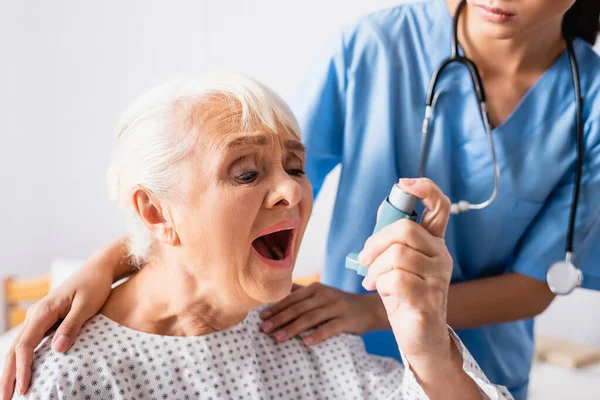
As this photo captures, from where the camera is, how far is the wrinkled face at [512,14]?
128 cm

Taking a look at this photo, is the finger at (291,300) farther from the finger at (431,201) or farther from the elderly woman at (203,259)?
the finger at (431,201)

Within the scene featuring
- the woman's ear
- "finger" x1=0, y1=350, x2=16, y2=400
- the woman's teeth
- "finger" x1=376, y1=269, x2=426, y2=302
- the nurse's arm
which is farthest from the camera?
the nurse's arm

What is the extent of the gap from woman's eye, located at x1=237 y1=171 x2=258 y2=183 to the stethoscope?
1.32ft

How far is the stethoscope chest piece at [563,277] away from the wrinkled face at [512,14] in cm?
49

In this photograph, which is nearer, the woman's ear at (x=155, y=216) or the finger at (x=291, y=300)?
the woman's ear at (x=155, y=216)

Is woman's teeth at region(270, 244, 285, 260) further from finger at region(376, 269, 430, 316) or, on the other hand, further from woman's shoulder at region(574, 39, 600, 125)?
woman's shoulder at region(574, 39, 600, 125)

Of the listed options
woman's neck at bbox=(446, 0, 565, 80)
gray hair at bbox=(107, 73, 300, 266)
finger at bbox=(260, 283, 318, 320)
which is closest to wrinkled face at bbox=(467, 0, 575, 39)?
woman's neck at bbox=(446, 0, 565, 80)

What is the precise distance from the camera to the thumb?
4.00 ft

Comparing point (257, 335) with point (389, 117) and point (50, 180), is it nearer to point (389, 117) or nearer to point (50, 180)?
point (389, 117)

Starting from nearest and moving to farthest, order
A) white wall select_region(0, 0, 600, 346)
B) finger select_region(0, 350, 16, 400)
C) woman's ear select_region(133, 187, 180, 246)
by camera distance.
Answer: finger select_region(0, 350, 16, 400) < woman's ear select_region(133, 187, 180, 246) < white wall select_region(0, 0, 600, 346)

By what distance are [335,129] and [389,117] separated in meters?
0.14

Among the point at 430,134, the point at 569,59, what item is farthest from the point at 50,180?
the point at 569,59

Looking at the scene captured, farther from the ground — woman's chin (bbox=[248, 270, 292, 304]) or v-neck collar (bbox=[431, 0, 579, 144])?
v-neck collar (bbox=[431, 0, 579, 144])

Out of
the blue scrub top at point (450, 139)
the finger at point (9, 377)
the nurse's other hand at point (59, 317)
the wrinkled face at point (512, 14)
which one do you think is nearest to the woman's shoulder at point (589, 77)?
the blue scrub top at point (450, 139)
